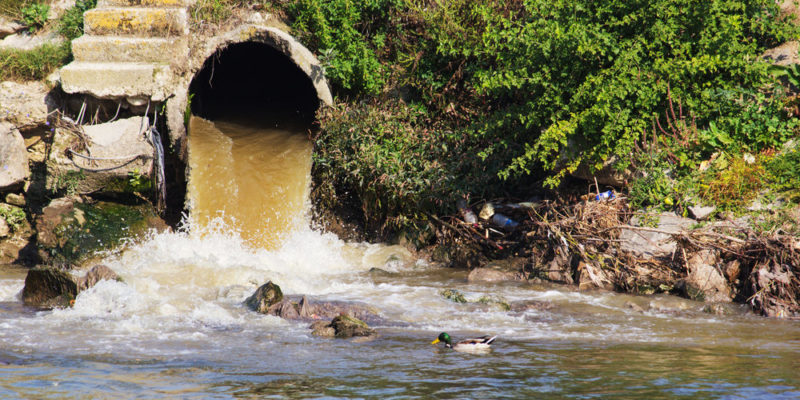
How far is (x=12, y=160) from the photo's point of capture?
985 cm

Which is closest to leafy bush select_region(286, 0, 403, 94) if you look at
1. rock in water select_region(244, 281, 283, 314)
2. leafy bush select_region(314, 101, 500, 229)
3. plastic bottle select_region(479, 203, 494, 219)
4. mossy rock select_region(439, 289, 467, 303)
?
leafy bush select_region(314, 101, 500, 229)

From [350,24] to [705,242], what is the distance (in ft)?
19.8

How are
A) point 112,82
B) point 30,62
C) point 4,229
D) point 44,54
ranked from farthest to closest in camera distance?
point 44,54 → point 30,62 → point 112,82 → point 4,229

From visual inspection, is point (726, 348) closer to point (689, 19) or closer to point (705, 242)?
point (705, 242)

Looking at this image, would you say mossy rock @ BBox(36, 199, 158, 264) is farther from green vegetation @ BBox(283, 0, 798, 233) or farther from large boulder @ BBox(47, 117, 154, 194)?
green vegetation @ BBox(283, 0, 798, 233)

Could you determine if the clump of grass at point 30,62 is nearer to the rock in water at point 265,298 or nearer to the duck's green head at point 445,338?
the rock in water at point 265,298

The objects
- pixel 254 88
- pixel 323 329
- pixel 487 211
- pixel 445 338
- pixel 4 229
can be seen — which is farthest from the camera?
pixel 254 88

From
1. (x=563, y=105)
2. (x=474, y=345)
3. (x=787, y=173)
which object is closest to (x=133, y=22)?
(x=563, y=105)

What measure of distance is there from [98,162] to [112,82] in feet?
3.93

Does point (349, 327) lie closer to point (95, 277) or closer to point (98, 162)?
point (95, 277)

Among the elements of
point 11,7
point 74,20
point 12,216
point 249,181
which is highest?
point 11,7

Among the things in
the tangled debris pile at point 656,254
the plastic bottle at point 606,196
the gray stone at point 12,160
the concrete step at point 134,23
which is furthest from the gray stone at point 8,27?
the plastic bottle at point 606,196

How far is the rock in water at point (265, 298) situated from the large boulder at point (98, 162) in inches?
136

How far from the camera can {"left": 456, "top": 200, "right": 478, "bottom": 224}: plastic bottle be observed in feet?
31.4
